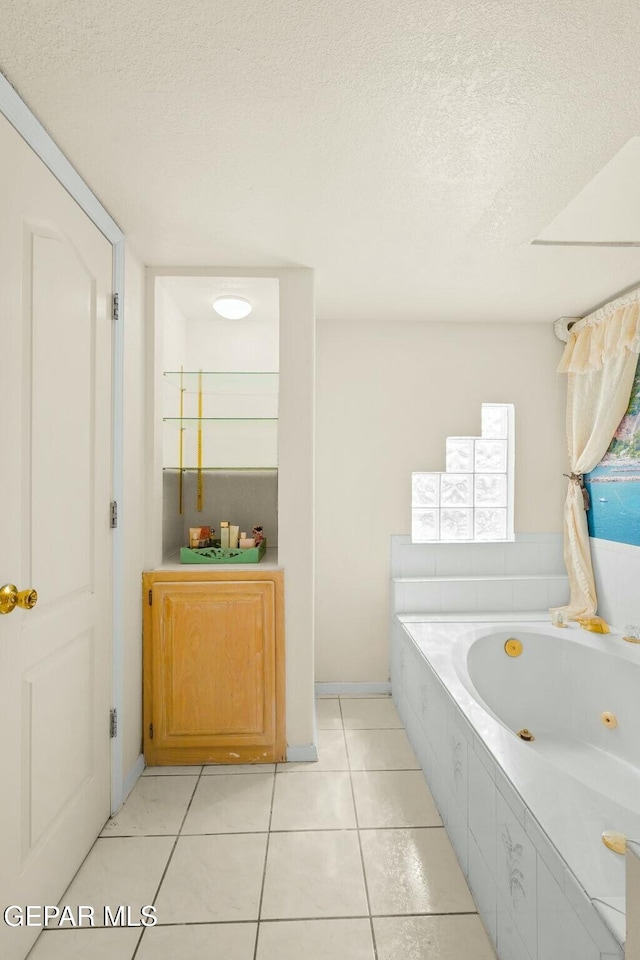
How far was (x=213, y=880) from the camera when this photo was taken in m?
1.69

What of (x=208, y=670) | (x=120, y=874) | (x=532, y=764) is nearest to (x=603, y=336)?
(x=532, y=764)

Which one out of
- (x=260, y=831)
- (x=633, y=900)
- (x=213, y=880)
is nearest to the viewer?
(x=633, y=900)

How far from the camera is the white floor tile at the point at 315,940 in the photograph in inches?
56.0

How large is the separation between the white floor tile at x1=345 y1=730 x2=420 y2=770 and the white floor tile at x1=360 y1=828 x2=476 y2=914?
440 mm

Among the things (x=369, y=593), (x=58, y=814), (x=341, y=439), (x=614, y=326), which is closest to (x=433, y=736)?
(x=369, y=593)

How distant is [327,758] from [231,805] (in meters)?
0.51

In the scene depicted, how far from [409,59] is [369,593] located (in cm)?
257

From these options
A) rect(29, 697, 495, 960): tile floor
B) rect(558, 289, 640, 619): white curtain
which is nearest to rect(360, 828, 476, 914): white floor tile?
rect(29, 697, 495, 960): tile floor

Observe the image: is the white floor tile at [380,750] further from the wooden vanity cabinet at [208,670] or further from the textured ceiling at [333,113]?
the textured ceiling at [333,113]

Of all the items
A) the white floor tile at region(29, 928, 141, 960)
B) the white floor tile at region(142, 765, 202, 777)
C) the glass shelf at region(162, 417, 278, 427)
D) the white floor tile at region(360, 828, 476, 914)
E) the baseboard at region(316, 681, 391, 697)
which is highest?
the glass shelf at region(162, 417, 278, 427)

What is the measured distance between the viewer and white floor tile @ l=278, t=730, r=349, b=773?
92.0 inches

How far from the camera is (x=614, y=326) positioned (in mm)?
2699

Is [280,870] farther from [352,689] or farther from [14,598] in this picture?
[352,689]

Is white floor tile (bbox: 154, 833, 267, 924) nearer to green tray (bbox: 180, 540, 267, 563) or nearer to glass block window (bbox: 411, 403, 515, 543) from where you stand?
green tray (bbox: 180, 540, 267, 563)
